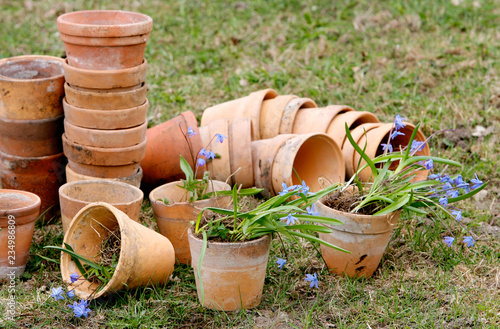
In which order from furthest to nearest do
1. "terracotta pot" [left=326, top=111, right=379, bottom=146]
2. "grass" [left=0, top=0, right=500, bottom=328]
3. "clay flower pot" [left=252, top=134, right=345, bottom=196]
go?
"terracotta pot" [left=326, top=111, right=379, bottom=146]
"clay flower pot" [left=252, top=134, right=345, bottom=196]
"grass" [left=0, top=0, right=500, bottom=328]

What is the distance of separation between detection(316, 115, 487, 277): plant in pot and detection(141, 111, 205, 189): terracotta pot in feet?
3.61

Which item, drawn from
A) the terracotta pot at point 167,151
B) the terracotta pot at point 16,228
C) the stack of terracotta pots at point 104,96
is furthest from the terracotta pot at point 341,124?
the terracotta pot at point 16,228

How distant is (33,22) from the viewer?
5.92 meters

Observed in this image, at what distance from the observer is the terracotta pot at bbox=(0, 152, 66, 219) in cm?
302

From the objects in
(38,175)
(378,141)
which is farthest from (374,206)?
(38,175)

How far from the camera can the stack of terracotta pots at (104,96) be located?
269 centimetres

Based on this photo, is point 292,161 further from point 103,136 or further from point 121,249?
point 121,249

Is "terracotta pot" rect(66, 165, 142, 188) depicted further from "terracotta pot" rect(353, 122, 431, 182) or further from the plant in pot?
"terracotta pot" rect(353, 122, 431, 182)

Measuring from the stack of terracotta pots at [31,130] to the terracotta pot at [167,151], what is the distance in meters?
0.50

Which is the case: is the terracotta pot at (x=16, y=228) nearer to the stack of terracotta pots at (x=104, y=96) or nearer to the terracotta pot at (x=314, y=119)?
the stack of terracotta pots at (x=104, y=96)

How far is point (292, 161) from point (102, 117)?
3.52ft

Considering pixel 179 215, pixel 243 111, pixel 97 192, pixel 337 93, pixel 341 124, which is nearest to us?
Result: pixel 179 215

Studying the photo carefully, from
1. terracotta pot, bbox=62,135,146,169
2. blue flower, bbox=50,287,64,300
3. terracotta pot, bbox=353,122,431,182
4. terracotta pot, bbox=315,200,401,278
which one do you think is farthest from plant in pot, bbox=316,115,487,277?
blue flower, bbox=50,287,64,300

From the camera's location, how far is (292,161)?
3146 mm
